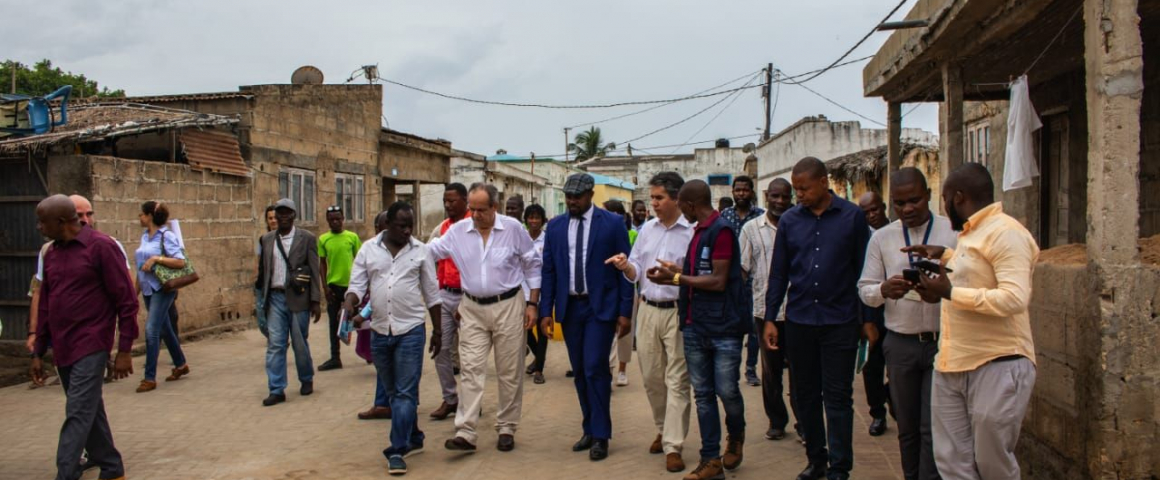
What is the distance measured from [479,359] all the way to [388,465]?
95cm

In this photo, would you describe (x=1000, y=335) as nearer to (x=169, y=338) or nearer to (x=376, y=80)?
(x=169, y=338)

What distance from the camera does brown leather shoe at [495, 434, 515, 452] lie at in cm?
652

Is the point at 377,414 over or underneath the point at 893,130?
underneath

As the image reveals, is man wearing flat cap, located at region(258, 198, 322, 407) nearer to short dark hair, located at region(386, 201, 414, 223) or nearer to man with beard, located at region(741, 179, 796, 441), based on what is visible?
short dark hair, located at region(386, 201, 414, 223)

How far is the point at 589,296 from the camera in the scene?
6.32 m

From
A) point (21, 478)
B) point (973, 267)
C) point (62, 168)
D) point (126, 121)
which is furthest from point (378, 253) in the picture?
point (126, 121)

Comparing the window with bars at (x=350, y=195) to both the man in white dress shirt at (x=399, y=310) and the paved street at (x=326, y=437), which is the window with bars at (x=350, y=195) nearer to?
the paved street at (x=326, y=437)

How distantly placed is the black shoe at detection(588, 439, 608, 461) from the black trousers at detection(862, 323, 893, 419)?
1987 mm

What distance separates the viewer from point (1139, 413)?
14.6 feet

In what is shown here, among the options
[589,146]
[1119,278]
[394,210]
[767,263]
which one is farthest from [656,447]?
[589,146]

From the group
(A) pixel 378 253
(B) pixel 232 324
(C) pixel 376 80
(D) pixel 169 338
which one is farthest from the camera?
(C) pixel 376 80

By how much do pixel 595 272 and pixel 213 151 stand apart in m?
9.03

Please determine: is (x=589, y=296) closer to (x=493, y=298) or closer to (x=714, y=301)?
(x=493, y=298)

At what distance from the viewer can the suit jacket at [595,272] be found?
629 cm
